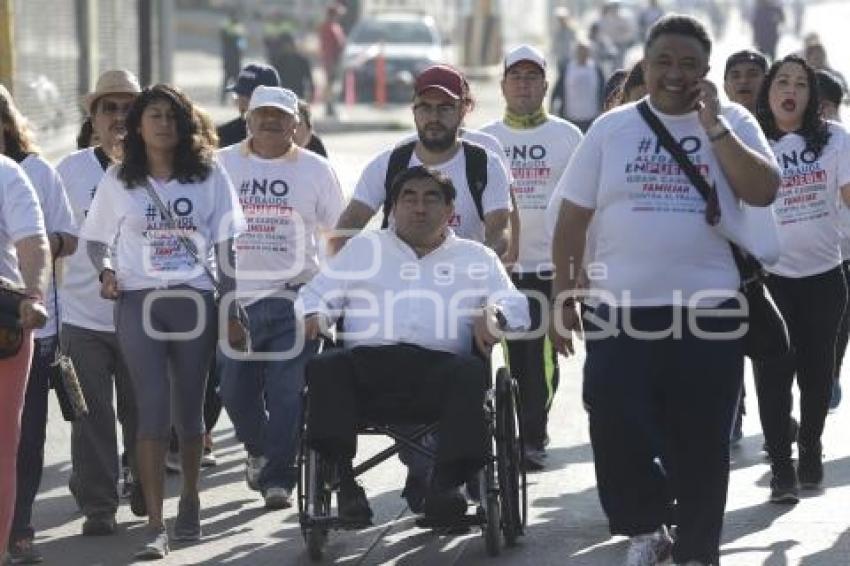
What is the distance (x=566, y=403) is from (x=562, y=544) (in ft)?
12.2

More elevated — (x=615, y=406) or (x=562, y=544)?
(x=615, y=406)

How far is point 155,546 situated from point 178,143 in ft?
5.20

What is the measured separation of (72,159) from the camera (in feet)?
32.3

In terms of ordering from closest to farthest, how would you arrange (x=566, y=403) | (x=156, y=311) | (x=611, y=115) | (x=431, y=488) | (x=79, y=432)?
1. (x=611, y=115)
2. (x=431, y=488)
3. (x=156, y=311)
4. (x=79, y=432)
5. (x=566, y=403)

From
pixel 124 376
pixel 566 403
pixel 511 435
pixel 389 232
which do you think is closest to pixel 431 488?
pixel 511 435

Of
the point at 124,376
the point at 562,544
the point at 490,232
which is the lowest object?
the point at 562,544

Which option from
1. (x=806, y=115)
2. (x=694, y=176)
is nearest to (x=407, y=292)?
(x=694, y=176)

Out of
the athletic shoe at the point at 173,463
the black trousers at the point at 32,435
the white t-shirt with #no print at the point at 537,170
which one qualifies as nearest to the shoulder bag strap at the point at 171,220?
the black trousers at the point at 32,435

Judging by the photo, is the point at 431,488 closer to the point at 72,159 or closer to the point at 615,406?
the point at 615,406

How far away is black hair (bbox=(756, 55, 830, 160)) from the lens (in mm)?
9938

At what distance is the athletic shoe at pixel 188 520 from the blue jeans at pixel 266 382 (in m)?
0.99

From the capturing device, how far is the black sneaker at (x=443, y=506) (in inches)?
329

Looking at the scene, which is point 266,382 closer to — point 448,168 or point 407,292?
point 448,168

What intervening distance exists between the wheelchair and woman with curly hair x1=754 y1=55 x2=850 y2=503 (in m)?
1.59
